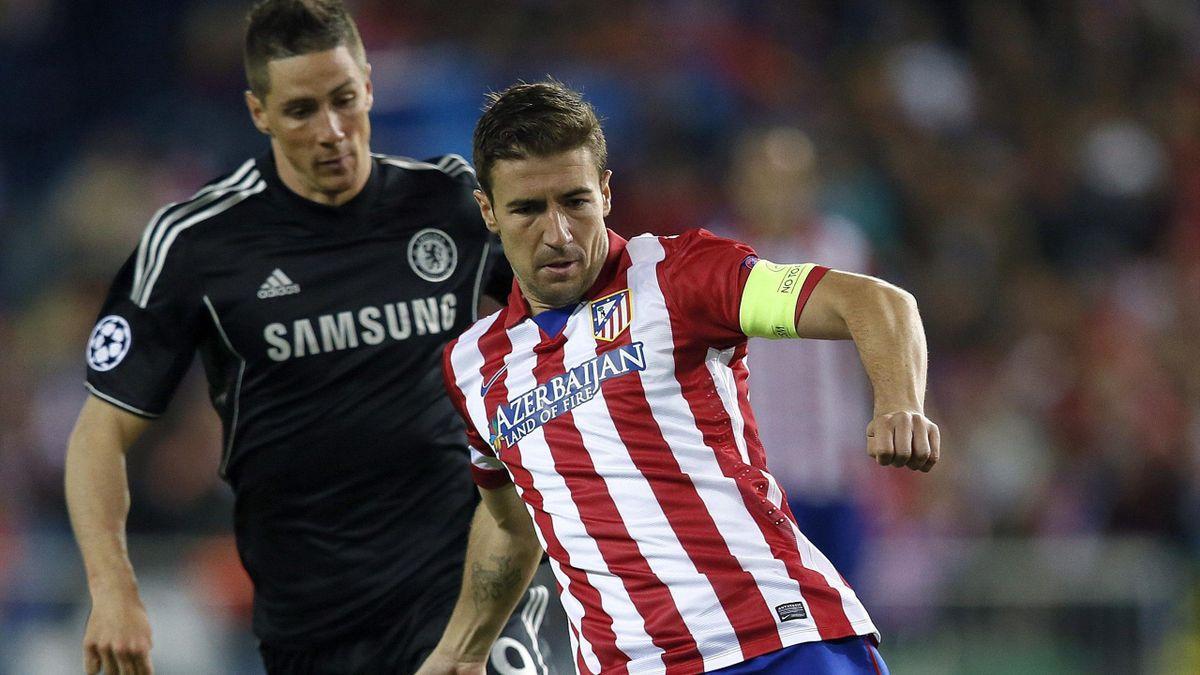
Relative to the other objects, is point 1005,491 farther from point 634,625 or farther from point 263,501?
point 634,625

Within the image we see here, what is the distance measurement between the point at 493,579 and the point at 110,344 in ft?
4.22

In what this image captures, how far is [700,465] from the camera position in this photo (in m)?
3.17

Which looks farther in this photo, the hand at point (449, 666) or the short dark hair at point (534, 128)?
the hand at point (449, 666)

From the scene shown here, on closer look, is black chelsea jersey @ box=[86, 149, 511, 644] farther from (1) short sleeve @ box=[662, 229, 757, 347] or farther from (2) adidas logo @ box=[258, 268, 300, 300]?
(1) short sleeve @ box=[662, 229, 757, 347]

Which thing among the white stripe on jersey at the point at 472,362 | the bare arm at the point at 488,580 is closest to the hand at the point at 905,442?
the white stripe on jersey at the point at 472,362

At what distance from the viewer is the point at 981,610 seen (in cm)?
745

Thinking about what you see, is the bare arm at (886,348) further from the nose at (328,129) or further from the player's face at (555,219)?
the nose at (328,129)

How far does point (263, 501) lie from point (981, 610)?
4202mm

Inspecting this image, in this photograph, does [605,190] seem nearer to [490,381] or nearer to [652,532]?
[490,381]

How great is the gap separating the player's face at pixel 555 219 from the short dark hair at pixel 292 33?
1079mm

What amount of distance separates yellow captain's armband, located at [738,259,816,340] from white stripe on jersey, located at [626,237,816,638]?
0.21 meters

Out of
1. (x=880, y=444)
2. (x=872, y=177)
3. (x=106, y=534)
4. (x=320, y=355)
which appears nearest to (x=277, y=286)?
(x=320, y=355)

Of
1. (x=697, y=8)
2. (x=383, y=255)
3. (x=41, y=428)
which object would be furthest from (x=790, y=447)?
(x=697, y=8)

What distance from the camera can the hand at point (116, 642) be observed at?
3854 mm
